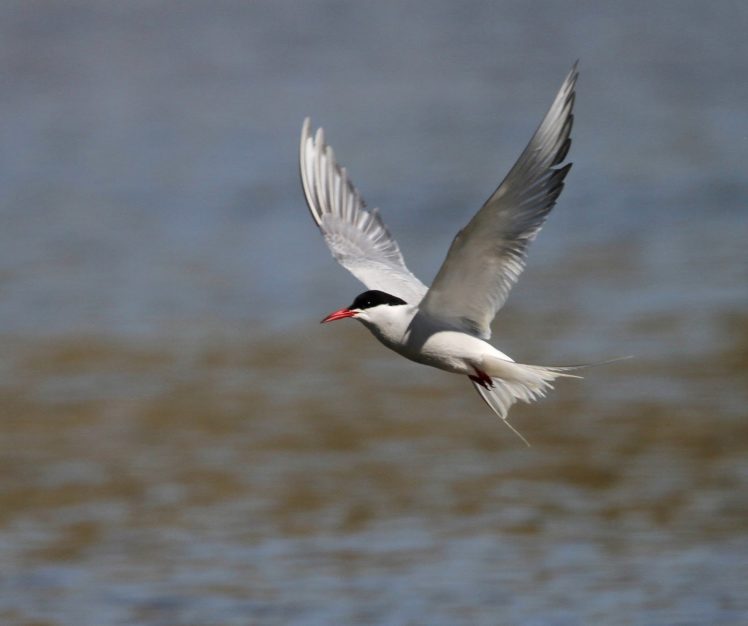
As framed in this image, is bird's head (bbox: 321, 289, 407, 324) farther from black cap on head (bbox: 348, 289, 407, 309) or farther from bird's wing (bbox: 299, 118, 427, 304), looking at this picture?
bird's wing (bbox: 299, 118, 427, 304)

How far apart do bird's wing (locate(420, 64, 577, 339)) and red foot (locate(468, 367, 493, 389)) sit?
148 mm

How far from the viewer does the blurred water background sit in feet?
26.2

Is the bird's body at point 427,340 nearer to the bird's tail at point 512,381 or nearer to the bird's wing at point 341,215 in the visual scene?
the bird's tail at point 512,381

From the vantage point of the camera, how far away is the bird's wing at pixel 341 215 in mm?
7059

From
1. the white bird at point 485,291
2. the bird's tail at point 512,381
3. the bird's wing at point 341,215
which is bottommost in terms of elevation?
the bird's tail at point 512,381

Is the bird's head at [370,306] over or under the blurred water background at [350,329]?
under

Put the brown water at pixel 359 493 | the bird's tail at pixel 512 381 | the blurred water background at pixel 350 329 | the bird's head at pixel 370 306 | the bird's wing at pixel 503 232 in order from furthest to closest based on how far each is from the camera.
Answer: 1. the blurred water background at pixel 350 329
2. the brown water at pixel 359 493
3. the bird's head at pixel 370 306
4. the bird's tail at pixel 512 381
5. the bird's wing at pixel 503 232

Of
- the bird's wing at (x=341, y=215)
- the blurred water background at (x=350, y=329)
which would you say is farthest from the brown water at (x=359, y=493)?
the bird's wing at (x=341, y=215)

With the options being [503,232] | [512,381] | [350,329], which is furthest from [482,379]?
[350,329]

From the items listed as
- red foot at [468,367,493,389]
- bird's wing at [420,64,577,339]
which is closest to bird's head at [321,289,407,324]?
bird's wing at [420,64,577,339]

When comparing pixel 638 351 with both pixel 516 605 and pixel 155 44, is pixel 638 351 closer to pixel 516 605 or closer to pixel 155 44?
pixel 516 605

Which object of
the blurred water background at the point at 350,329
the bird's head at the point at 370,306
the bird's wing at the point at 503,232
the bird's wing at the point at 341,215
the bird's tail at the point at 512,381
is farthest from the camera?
the blurred water background at the point at 350,329

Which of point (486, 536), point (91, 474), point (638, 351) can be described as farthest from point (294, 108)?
point (486, 536)

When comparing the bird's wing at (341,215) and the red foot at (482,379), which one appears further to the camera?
the bird's wing at (341,215)
